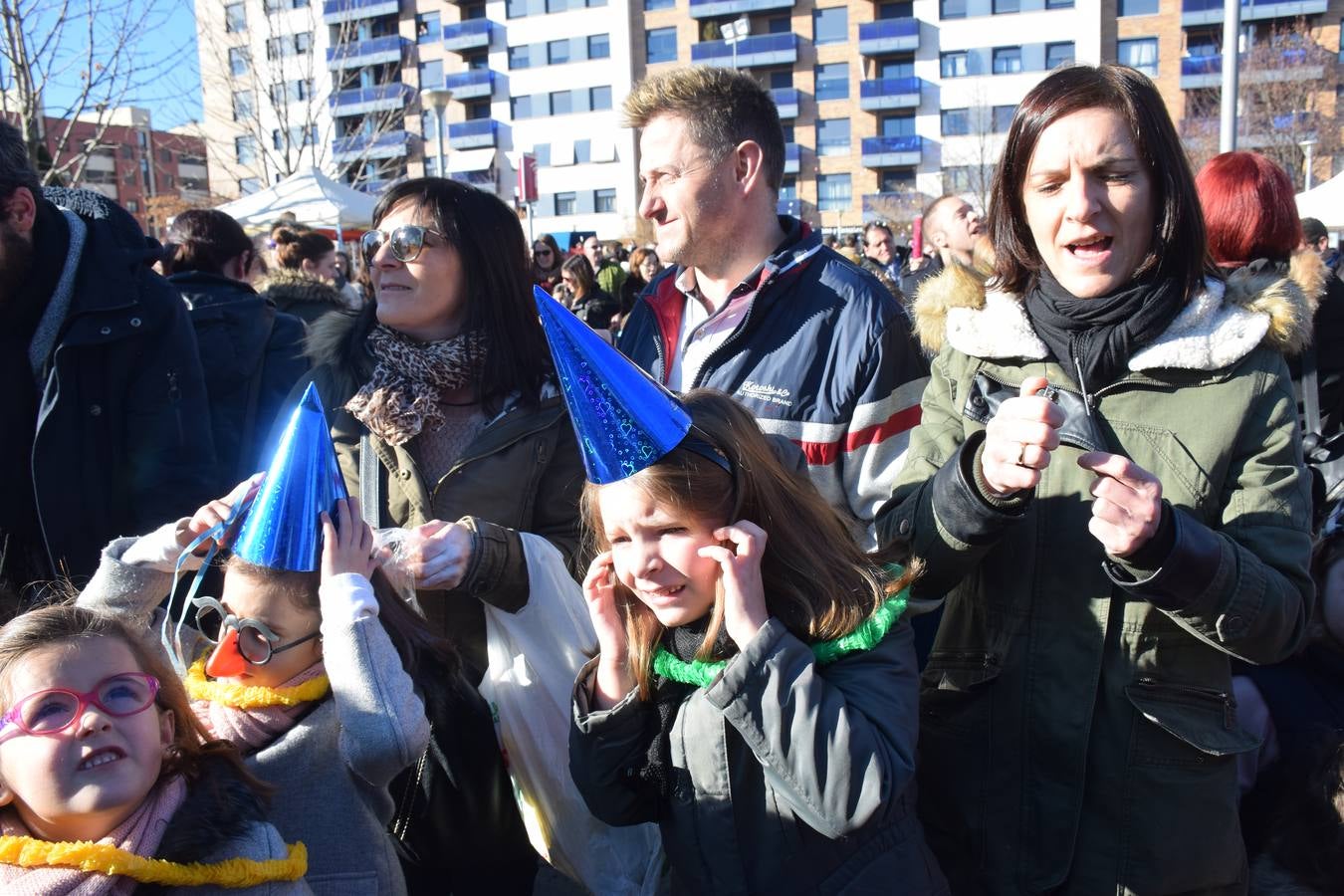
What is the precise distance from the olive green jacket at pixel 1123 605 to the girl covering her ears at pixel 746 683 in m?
0.16

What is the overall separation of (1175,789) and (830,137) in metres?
57.4

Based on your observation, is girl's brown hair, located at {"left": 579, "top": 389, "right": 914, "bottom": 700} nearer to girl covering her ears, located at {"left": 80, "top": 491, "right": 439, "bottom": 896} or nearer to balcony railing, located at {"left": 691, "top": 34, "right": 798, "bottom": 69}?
girl covering her ears, located at {"left": 80, "top": 491, "right": 439, "bottom": 896}

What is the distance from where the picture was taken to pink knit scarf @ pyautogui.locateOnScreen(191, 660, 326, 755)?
2.14 m

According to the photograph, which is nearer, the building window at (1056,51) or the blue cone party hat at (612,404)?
the blue cone party hat at (612,404)

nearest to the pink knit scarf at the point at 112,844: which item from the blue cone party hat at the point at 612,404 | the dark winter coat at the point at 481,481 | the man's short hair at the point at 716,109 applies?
the dark winter coat at the point at 481,481

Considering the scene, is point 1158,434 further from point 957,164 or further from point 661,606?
point 957,164

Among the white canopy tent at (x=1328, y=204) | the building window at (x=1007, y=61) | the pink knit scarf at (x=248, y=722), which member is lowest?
the pink knit scarf at (x=248, y=722)

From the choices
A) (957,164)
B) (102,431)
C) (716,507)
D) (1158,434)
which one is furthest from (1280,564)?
(957,164)

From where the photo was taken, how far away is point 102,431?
3.08 meters

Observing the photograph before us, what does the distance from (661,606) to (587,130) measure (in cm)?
5722

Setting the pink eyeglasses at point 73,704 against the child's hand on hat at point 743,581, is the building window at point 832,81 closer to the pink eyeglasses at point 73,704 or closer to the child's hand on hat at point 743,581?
the child's hand on hat at point 743,581

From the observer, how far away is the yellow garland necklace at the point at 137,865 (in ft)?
5.63

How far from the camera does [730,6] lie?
2151 inches

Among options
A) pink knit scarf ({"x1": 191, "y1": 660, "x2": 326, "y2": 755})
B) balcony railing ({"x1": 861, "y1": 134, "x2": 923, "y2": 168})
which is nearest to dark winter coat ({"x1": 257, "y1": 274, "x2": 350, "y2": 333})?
pink knit scarf ({"x1": 191, "y1": 660, "x2": 326, "y2": 755})
